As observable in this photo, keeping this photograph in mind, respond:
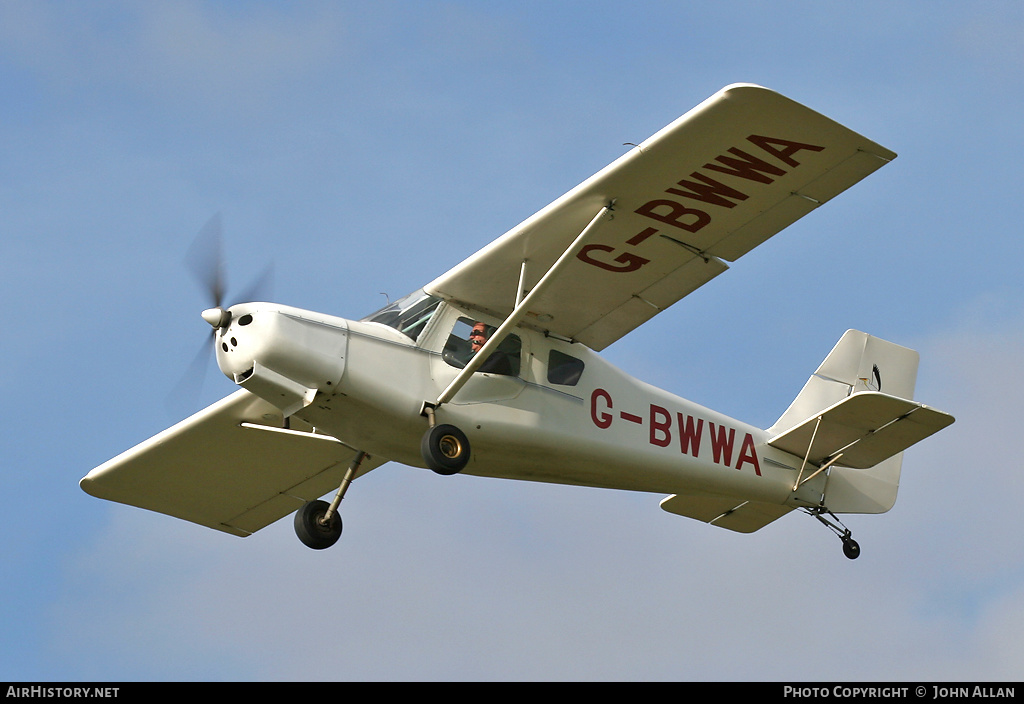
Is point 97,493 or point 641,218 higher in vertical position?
point 641,218

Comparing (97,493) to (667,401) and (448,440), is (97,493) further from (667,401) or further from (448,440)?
(667,401)

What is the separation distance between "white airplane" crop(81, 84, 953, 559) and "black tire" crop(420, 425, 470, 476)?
2 centimetres

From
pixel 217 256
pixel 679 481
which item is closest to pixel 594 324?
pixel 679 481

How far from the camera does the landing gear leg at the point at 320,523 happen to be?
45.1 ft

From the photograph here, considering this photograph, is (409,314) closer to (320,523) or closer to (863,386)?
(320,523)

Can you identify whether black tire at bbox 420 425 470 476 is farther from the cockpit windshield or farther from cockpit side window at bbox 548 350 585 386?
cockpit side window at bbox 548 350 585 386

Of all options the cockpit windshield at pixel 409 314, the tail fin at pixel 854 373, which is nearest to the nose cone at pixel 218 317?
the cockpit windshield at pixel 409 314

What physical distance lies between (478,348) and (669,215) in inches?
82.8

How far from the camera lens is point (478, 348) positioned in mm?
13320

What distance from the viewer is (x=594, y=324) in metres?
14.2

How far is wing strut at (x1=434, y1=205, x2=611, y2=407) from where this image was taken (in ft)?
41.7

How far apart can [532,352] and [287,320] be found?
2554 millimetres

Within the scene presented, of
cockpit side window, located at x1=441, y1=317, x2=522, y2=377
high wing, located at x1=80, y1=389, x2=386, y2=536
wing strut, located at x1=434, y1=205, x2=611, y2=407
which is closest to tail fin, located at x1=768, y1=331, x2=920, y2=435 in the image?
cockpit side window, located at x1=441, y1=317, x2=522, y2=377

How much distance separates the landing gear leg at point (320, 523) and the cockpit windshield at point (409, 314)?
1.40 meters
